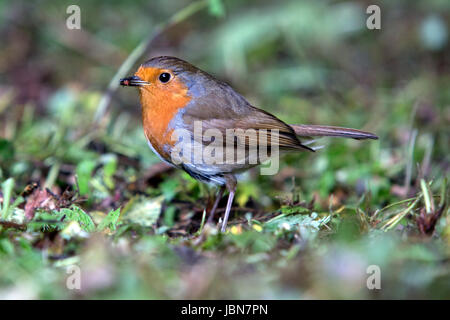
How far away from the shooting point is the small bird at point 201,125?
346 cm

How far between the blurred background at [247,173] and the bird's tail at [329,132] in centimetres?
37

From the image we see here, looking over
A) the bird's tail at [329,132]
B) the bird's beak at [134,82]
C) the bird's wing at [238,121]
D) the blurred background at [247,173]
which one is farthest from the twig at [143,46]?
the bird's tail at [329,132]

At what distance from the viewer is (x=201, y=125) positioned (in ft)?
11.6

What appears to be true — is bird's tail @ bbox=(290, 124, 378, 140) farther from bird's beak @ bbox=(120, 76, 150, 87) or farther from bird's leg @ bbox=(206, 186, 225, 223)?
bird's beak @ bbox=(120, 76, 150, 87)

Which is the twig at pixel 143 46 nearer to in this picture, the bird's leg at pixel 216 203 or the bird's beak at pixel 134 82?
the bird's beak at pixel 134 82

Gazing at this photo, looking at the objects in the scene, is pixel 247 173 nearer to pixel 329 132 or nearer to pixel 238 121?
pixel 238 121

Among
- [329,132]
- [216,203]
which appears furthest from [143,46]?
[329,132]

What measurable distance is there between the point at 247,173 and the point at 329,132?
26.2 inches

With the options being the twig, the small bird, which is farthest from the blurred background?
the small bird

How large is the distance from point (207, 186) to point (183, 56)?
3.36m

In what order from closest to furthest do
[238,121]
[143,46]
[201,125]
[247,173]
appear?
[201,125] → [238,121] → [247,173] → [143,46]

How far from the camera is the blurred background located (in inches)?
87.0

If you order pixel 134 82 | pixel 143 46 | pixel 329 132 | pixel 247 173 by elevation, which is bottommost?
pixel 247 173
